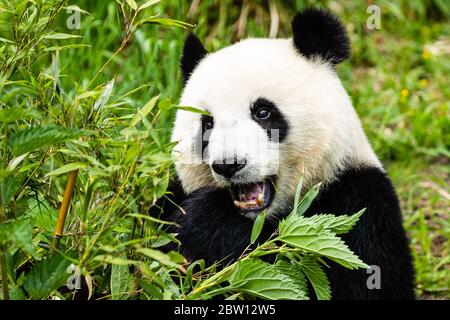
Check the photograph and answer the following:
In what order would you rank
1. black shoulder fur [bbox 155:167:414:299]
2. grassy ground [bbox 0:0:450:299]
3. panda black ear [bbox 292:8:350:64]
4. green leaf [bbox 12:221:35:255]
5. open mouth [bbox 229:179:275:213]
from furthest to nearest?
panda black ear [bbox 292:8:350:64], open mouth [bbox 229:179:275:213], black shoulder fur [bbox 155:167:414:299], grassy ground [bbox 0:0:450:299], green leaf [bbox 12:221:35:255]

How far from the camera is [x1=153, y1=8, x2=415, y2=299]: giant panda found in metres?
3.34

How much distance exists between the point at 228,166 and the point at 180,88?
2.34 m

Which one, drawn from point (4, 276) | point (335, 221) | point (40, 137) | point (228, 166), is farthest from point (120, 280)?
point (335, 221)

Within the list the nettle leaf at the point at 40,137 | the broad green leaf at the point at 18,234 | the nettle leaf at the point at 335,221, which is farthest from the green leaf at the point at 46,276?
the nettle leaf at the point at 335,221

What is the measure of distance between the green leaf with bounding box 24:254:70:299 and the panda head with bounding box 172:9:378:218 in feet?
3.06

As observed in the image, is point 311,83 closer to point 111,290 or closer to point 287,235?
point 287,235

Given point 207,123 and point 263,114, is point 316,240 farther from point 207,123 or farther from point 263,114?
point 207,123

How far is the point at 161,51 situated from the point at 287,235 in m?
3.29

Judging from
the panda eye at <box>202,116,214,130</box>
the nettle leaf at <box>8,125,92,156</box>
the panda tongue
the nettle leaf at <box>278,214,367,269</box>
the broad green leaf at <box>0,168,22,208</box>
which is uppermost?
the panda eye at <box>202,116,214,130</box>

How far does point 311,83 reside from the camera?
3.53 metres

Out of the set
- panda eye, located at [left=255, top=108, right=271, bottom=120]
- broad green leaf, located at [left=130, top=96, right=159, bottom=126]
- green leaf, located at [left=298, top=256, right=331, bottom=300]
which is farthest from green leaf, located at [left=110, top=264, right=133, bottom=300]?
panda eye, located at [left=255, top=108, right=271, bottom=120]

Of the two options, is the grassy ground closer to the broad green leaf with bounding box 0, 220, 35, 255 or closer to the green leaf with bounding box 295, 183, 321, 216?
the broad green leaf with bounding box 0, 220, 35, 255

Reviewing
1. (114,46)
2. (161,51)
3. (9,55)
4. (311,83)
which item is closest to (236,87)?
(311,83)

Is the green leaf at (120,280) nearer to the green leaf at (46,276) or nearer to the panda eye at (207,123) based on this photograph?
the green leaf at (46,276)
